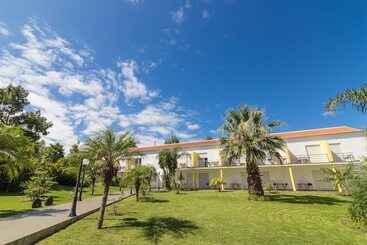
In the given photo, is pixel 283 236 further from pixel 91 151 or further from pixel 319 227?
pixel 91 151

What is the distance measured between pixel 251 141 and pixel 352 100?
25.1 ft

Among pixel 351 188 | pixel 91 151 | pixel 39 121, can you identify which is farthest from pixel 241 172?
pixel 39 121

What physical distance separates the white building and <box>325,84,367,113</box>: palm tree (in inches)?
501

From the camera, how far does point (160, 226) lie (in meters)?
8.60

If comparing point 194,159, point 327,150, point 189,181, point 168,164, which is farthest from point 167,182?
point 327,150

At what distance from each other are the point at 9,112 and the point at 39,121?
4.22 m

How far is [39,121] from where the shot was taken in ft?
111

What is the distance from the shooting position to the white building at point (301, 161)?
2275 cm

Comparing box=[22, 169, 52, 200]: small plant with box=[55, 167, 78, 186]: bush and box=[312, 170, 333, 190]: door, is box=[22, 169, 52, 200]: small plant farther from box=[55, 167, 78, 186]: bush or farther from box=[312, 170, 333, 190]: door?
box=[312, 170, 333, 190]: door

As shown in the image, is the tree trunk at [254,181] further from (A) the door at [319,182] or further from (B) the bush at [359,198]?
(A) the door at [319,182]

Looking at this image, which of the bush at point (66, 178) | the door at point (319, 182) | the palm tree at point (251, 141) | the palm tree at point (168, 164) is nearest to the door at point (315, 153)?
the door at point (319, 182)

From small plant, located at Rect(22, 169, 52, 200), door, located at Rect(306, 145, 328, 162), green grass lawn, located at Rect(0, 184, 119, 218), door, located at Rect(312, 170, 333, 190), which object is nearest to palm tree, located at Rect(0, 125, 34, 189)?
green grass lawn, located at Rect(0, 184, 119, 218)

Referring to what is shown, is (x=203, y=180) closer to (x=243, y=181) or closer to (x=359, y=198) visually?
(x=243, y=181)

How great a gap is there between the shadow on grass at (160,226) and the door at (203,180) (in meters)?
20.5
